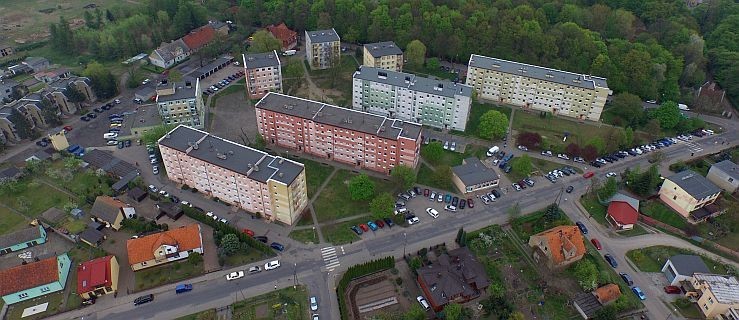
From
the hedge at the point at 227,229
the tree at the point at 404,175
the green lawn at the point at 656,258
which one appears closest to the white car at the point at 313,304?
the hedge at the point at 227,229

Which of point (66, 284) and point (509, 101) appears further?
point (509, 101)

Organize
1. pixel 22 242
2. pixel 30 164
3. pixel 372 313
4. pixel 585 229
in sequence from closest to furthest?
pixel 372 313, pixel 22 242, pixel 585 229, pixel 30 164

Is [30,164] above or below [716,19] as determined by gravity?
below

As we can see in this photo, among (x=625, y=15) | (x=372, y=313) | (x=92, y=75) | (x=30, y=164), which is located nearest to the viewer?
(x=372, y=313)

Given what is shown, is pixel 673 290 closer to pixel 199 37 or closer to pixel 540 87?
pixel 540 87

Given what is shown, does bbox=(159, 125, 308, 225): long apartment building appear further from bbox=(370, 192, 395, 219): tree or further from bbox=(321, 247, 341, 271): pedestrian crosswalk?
bbox=(370, 192, 395, 219): tree

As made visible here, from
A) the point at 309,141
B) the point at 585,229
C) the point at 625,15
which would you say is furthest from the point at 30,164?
the point at 625,15

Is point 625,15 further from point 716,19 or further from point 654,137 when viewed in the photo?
point 654,137
